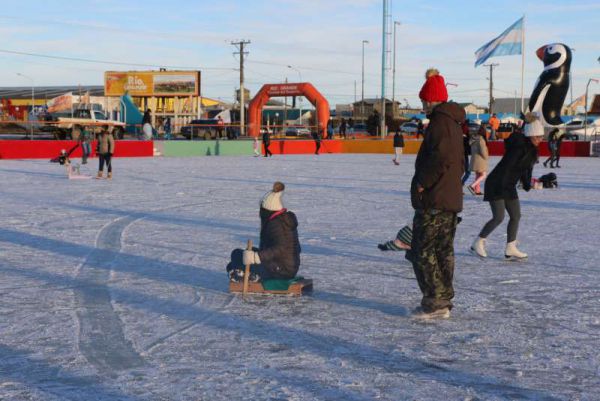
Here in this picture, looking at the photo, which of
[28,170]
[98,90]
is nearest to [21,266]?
[28,170]

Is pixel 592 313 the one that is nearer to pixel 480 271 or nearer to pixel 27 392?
pixel 480 271

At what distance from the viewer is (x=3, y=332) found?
5273mm

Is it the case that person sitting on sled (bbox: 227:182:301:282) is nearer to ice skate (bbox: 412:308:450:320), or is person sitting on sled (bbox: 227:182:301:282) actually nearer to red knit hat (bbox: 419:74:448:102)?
ice skate (bbox: 412:308:450:320)

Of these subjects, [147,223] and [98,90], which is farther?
[98,90]

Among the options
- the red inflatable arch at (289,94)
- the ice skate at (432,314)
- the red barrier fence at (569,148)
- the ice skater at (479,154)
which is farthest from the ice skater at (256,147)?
the ice skate at (432,314)

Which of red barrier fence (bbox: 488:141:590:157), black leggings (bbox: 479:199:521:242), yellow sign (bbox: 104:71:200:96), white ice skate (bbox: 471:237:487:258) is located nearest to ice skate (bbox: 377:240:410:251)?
white ice skate (bbox: 471:237:487:258)

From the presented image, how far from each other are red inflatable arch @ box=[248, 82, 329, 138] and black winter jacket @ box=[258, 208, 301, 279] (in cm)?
4146

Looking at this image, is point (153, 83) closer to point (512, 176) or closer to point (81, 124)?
point (81, 124)

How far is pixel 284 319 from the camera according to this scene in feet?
18.8

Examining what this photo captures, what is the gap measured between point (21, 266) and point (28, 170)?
17.8 meters

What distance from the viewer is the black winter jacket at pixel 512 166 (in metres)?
8.33

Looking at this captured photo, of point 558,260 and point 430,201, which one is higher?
point 430,201

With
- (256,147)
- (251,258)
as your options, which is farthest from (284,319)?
(256,147)

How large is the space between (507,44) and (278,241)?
37707mm
